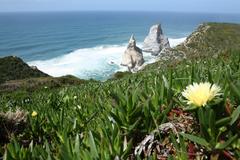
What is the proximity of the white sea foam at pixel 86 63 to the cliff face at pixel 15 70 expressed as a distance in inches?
889

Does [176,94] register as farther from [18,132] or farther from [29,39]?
[29,39]

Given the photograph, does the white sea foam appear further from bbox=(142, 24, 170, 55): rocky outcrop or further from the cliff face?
the cliff face

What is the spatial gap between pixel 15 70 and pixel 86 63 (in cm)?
3487

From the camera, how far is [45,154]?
6.04 feet

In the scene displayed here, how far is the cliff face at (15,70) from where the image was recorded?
4419 cm

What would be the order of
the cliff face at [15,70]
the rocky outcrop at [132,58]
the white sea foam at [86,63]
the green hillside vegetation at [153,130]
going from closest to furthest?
the green hillside vegetation at [153,130] < the cliff face at [15,70] < the white sea foam at [86,63] < the rocky outcrop at [132,58]

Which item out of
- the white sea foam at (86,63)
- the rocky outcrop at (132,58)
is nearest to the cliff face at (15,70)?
the white sea foam at (86,63)

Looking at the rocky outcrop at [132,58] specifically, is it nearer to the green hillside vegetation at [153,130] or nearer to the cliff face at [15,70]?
the cliff face at [15,70]

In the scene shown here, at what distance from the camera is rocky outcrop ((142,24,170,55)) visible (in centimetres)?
10600

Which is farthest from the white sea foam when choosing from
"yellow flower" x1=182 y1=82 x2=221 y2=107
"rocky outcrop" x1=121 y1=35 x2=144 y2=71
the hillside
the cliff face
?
"yellow flower" x1=182 y1=82 x2=221 y2=107

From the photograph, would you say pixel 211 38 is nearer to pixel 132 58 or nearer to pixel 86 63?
pixel 132 58

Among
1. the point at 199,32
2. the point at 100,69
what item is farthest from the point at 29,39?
the point at 199,32

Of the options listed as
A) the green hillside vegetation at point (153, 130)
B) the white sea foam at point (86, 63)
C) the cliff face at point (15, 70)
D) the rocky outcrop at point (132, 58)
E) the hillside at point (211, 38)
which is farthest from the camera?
the rocky outcrop at point (132, 58)

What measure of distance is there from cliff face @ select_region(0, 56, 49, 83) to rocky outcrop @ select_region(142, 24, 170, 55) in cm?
6204
